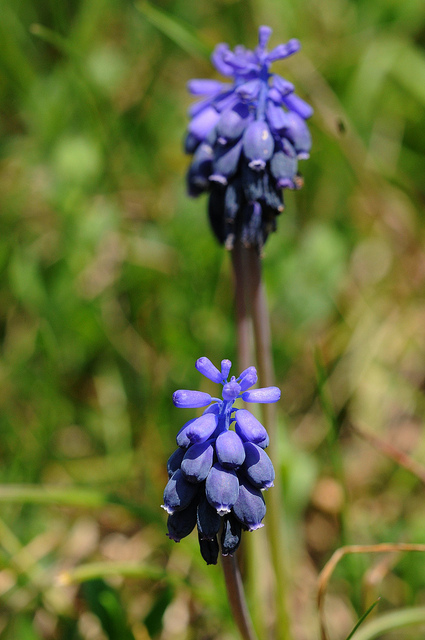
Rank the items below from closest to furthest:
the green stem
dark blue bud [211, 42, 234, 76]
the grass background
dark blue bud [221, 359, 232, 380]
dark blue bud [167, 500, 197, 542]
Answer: dark blue bud [221, 359, 232, 380]
dark blue bud [167, 500, 197, 542]
dark blue bud [211, 42, 234, 76]
the green stem
the grass background

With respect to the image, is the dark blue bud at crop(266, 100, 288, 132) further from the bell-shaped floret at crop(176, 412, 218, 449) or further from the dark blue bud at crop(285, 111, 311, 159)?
the bell-shaped floret at crop(176, 412, 218, 449)

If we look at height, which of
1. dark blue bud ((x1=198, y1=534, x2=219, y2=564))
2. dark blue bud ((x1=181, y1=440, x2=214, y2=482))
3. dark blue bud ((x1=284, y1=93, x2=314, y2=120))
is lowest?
dark blue bud ((x1=198, y1=534, x2=219, y2=564))

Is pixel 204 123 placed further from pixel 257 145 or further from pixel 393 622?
pixel 393 622

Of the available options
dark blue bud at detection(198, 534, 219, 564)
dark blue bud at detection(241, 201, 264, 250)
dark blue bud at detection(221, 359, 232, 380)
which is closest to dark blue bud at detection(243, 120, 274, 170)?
dark blue bud at detection(241, 201, 264, 250)

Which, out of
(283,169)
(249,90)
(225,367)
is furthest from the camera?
(283,169)

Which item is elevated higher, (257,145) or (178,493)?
(257,145)

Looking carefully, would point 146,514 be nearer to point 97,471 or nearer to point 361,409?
point 97,471

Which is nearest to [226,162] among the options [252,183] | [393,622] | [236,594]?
[252,183]

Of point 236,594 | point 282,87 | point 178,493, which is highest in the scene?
point 282,87
